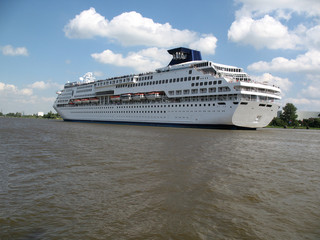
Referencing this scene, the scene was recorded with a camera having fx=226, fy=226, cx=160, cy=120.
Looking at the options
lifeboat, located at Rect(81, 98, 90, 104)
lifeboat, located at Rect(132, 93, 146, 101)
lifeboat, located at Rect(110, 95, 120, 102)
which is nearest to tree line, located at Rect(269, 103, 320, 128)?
lifeboat, located at Rect(132, 93, 146, 101)

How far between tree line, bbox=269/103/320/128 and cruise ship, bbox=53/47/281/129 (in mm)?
51684

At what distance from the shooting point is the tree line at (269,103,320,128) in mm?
83312

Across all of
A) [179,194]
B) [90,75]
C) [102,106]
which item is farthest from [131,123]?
[179,194]

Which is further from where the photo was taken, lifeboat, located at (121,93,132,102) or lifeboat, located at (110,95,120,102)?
lifeboat, located at (110,95,120,102)

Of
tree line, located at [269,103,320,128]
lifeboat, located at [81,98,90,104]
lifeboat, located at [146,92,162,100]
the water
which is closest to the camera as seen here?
the water

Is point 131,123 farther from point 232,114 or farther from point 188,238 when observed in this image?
point 188,238

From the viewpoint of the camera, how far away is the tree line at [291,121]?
273 feet

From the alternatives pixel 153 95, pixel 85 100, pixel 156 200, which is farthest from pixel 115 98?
pixel 156 200

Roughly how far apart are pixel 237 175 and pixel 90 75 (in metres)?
82.3

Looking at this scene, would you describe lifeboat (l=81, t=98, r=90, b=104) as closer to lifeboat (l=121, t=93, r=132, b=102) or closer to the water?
lifeboat (l=121, t=93, r=132, b=102)

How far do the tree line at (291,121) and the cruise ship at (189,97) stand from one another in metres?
51.7

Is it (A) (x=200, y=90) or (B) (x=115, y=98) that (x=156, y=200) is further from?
(B) (x=115, y=98)

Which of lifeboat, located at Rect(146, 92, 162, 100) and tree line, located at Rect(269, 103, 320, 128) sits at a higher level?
lifeboat, located at Rect(146, 92, 162, 100)

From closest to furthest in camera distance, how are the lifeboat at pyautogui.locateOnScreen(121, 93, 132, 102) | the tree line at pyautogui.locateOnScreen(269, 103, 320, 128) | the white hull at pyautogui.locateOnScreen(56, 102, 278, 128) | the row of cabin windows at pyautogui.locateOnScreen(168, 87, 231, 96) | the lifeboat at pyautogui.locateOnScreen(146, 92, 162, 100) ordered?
1. the white hull at pyautogui.locateOnScreen(56, 102, 278, 128)
2. the row of cabin windows at pyautogui.locateOnScreen(168, 87, 231, 96)
3. the lifeboat at pyautogui.locateOnScreen(146, 92, 162, 100)
4. the lifeboat at pyautogui.locateOnScreen(121, 93, 132, 102)
5. the tree line at pyautogui.locateOnScreen(269, 103, 320, 128)
